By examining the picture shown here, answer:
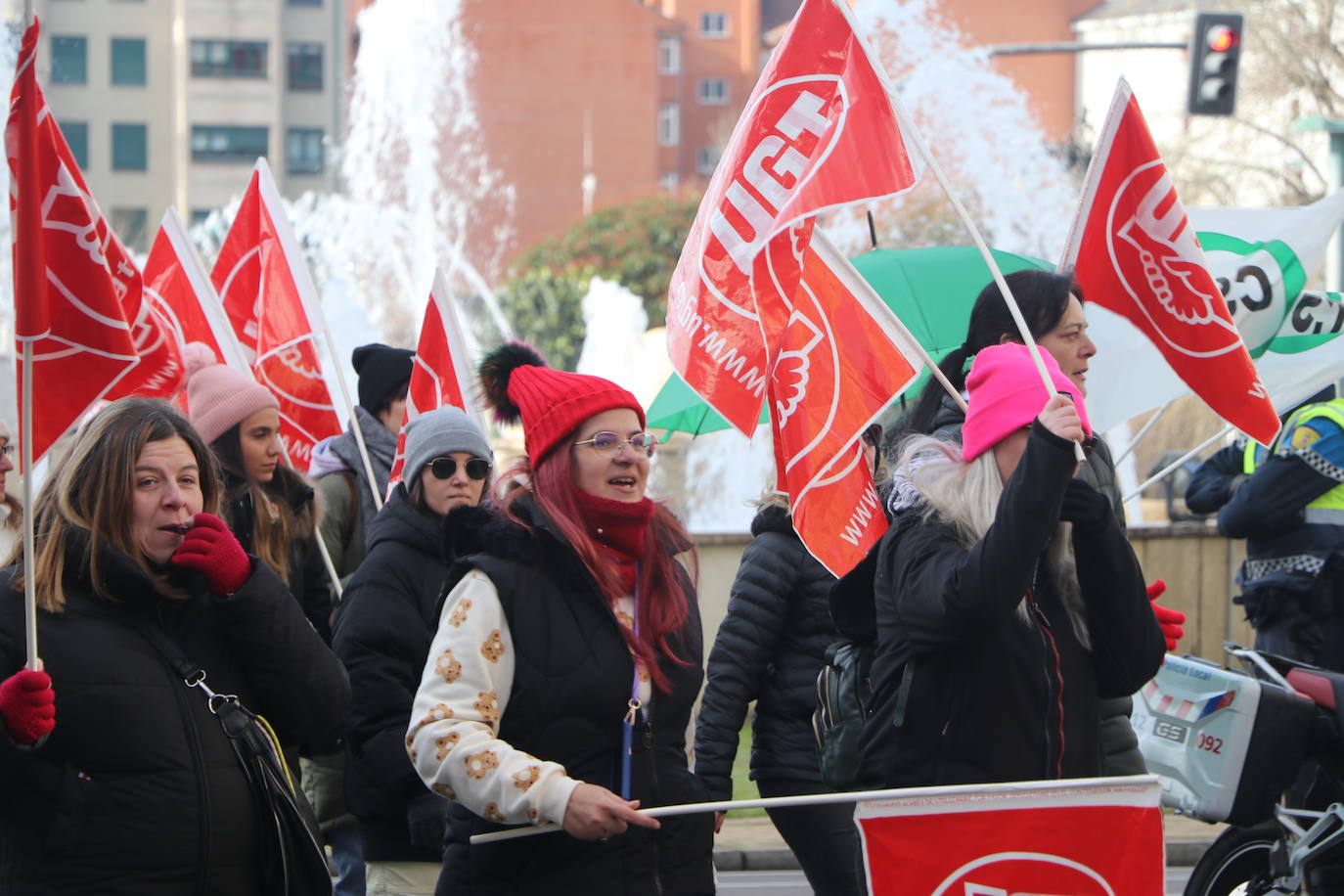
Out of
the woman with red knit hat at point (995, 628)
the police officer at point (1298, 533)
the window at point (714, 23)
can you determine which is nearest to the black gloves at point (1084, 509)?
the woman with red knit hat at point (995, 628)

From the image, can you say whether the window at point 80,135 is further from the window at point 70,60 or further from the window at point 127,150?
the window at point 70,60

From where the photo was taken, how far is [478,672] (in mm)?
3547

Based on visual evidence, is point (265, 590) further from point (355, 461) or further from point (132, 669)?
point (355, 461)

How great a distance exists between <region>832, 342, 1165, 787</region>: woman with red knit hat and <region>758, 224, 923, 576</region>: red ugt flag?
27.4 inches

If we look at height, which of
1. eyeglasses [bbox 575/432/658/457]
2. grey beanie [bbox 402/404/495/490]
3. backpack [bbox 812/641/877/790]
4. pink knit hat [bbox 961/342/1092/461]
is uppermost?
pink knit hat [bbox 961/342/1092/461]

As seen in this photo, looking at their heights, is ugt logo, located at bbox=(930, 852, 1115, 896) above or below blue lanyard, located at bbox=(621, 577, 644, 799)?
below

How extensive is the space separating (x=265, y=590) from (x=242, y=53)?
245ft

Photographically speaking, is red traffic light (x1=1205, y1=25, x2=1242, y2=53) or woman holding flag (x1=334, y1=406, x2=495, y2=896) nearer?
woman holding flag (x1=334, y1=406, x2=495, y2=896)

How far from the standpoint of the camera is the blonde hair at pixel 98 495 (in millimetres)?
3623

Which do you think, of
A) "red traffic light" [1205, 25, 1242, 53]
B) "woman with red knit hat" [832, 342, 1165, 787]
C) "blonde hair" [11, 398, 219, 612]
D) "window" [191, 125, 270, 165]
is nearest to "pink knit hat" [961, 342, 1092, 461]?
"woman with red knit hat" [832, 342, 1165, 787]

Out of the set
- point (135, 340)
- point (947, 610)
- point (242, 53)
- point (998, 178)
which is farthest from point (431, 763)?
point (242, 53)

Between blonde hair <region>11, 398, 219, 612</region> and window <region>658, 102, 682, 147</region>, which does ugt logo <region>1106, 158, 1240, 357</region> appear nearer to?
blonde hair <region>11, 398, 219, 612</region>

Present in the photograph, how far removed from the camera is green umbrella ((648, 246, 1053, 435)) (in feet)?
A: 21.4

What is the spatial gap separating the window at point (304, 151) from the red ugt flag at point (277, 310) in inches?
2725
